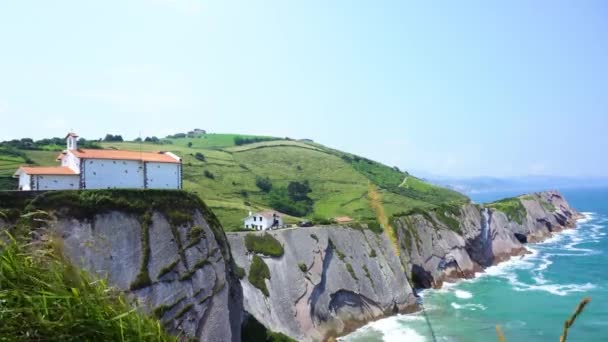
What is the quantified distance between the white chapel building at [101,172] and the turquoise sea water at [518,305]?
23.5 m

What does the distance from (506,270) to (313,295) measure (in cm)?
4113

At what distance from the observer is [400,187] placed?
12950cm

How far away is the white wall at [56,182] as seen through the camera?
3447cm

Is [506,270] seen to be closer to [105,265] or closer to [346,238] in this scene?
[346,238]

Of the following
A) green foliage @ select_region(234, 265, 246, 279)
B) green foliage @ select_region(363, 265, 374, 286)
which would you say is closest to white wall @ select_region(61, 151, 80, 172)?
green foliage @ select_region(234, 265, 246, 279)

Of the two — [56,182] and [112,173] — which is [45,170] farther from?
[112,173]

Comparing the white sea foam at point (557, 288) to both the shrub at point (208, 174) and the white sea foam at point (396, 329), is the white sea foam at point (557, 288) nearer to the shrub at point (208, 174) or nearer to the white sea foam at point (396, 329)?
the white sea foam at point (396, 329)

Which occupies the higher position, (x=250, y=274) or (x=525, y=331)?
(x=250, y=274)

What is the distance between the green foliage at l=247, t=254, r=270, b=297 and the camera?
143ft

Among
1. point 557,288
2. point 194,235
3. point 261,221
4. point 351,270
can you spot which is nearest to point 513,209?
point 557,288

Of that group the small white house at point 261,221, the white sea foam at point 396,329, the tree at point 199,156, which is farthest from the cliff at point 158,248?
the tree at point 199,156

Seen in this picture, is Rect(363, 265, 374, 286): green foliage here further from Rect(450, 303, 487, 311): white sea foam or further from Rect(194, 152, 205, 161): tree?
Rect(194, 152, 205, 161): tree

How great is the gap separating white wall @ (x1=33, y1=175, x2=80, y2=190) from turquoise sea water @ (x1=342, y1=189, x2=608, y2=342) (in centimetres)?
2817

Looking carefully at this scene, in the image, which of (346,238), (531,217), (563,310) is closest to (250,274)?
(346,238)
